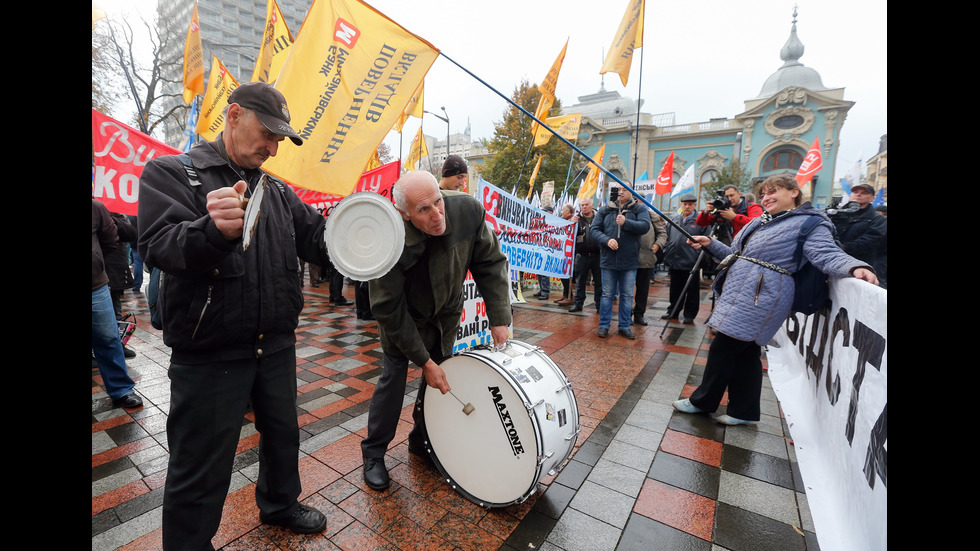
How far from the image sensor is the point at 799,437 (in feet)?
9.51

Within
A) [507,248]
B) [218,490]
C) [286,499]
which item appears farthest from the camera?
[507,248]

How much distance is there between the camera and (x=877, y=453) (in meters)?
1.75

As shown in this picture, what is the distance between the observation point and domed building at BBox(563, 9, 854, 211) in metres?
31.0

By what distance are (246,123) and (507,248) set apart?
4.35 meters

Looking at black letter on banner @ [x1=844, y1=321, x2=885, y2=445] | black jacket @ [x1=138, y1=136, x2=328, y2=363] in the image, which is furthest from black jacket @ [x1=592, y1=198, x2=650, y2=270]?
black jacket @ [x1=138, y1=136, x2=328, y2=363]

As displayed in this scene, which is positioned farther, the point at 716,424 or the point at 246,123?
the point at 716,424

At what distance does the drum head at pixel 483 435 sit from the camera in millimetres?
1952

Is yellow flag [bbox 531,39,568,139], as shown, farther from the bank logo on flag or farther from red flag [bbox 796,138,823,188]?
the bank logo on flag

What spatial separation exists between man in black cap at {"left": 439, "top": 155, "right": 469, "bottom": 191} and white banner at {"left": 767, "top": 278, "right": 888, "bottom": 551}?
2.73 m

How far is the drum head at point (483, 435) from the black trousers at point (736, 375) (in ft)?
6.62
